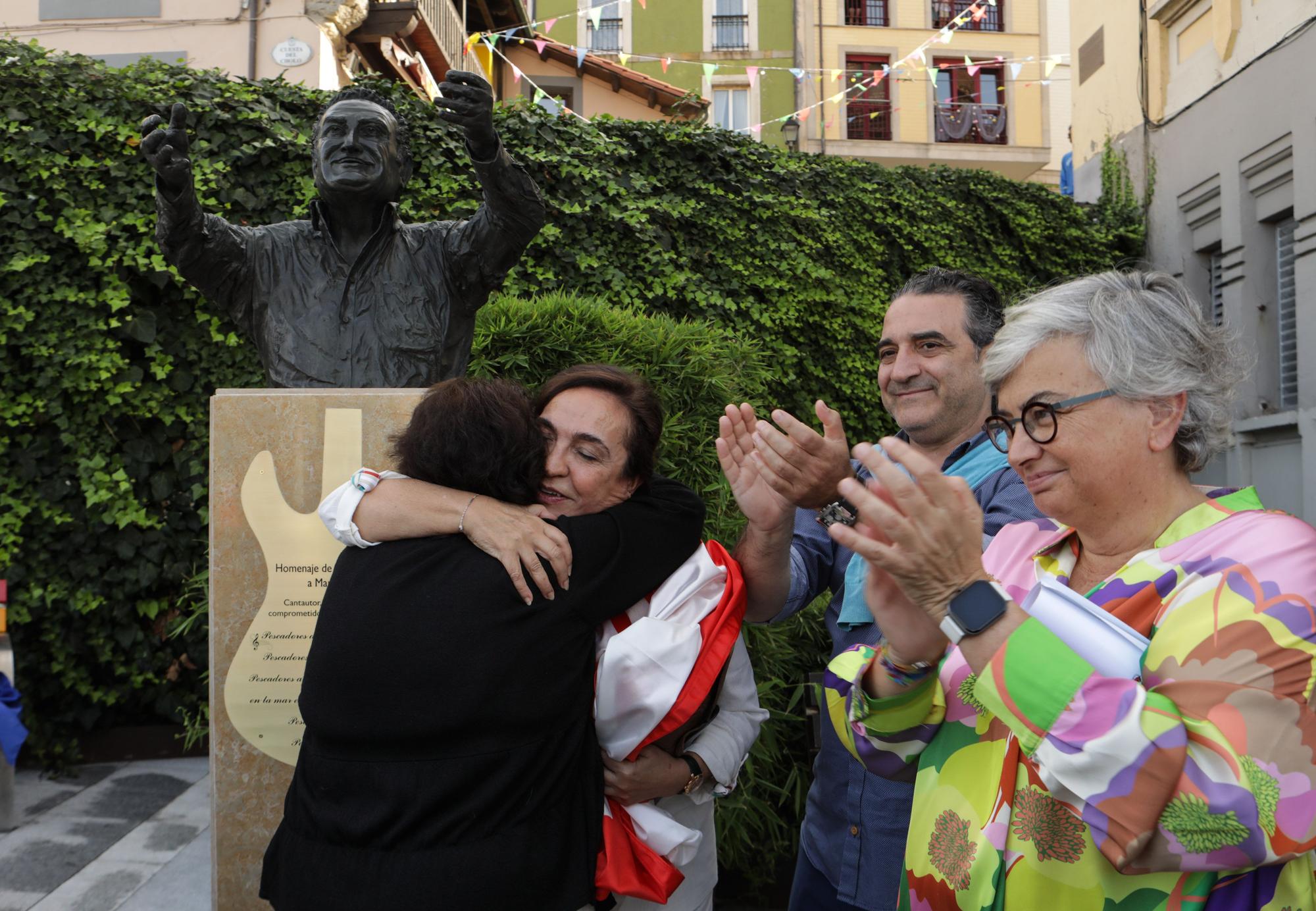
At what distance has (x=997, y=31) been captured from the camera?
25797 mm

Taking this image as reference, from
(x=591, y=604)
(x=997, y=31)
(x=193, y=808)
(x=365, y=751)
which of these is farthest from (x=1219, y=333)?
(x=997, y=31)

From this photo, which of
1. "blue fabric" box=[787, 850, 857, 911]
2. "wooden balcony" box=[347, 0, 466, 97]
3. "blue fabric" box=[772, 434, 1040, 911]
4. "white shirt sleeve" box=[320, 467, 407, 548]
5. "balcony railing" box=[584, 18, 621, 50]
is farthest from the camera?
"balcony railing" box=[584, 18, 621, 50]

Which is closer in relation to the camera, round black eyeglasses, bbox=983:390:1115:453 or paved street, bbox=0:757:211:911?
round black eyeglasses, bbox=983:390:1115:453

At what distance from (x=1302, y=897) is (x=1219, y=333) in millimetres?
721

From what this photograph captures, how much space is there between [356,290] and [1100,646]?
208 cm

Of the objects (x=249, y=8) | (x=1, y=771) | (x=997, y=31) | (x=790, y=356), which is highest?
(x=997, y=31)

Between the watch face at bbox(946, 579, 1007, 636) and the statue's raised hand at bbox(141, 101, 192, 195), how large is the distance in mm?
1944

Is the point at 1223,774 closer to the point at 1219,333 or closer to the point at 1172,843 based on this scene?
the point at 1172,843

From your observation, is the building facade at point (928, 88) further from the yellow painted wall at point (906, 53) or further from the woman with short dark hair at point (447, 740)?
the woman with short dark hair at point (447, 740)

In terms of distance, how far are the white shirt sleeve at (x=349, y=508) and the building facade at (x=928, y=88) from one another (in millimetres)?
22236

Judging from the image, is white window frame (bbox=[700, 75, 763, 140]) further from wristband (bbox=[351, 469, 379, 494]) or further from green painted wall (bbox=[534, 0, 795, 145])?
A: wristband (bbox=[351, 469, 379, 494])

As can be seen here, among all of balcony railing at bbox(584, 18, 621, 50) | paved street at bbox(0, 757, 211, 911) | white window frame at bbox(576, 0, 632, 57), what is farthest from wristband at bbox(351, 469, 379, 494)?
balcony railing at bbox(584, 18, 621, 50)

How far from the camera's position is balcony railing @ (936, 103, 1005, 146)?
23516mm

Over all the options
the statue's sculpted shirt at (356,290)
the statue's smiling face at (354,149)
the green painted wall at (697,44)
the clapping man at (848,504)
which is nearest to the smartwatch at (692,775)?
the clapping man at (848,504)
